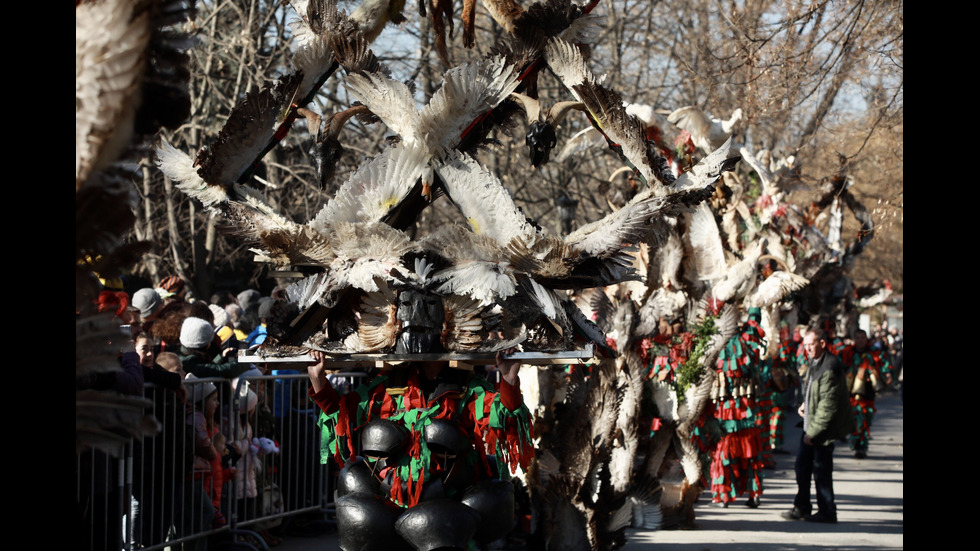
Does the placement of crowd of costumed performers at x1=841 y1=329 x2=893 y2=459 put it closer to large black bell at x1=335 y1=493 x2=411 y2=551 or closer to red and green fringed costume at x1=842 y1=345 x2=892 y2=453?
red and green fringed costume at x1=842 y1=345 x2=892 y2=453

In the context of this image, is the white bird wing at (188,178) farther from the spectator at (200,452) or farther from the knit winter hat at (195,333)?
the knit winter hat at (195,333)

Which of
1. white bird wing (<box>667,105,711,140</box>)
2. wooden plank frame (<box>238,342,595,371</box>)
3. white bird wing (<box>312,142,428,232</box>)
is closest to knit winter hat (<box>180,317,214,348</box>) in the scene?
wooden plank frame (<box>238,342,595,371</box>)

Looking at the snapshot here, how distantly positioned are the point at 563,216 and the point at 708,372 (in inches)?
201

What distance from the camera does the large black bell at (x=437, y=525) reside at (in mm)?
4840

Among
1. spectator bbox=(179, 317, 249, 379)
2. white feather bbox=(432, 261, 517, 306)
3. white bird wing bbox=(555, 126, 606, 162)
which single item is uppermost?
white bird wing bbox=(555, 126, 606, 162)

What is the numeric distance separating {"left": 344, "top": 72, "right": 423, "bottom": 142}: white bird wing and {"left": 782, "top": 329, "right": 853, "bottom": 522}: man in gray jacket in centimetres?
598

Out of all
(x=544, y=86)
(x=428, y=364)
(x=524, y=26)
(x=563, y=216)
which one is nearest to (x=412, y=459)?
(x=428, y=364)

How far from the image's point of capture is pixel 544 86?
1745 cm

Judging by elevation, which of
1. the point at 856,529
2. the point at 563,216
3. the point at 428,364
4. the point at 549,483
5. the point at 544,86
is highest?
the point at 544,86

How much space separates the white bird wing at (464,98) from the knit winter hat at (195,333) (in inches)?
108

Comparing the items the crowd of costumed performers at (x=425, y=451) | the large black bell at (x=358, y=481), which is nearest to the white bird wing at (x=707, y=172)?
the crowd of costumed performers at (x=425, y=451)

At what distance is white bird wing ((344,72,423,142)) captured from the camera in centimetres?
558
